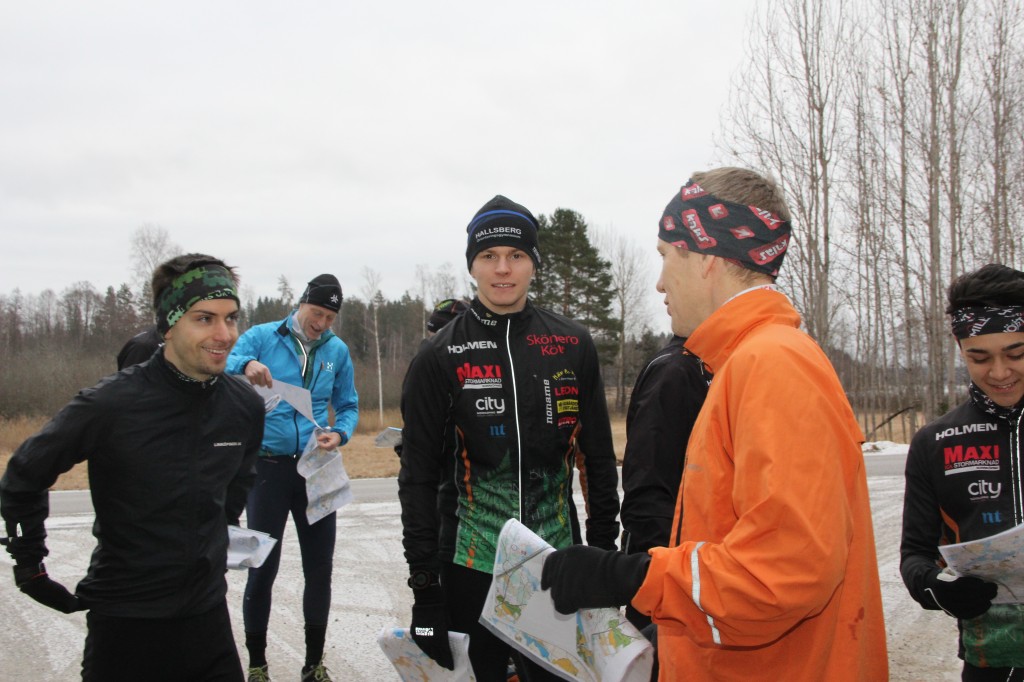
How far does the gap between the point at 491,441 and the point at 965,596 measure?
1.68 meters

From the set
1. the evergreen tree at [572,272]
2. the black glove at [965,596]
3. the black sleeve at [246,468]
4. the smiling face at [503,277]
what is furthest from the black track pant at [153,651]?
the evergreen tree at [572,272]

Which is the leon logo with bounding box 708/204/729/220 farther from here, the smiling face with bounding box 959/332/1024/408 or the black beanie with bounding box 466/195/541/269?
the smiling face with bounding box 959/332/1024/408

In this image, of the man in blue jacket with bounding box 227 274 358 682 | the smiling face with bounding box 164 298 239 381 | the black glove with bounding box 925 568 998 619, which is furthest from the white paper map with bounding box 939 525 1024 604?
the man in blue jacket with bounding box 227 274 358 682

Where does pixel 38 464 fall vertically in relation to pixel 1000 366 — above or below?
below

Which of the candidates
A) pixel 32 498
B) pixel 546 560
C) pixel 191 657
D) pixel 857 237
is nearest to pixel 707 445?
pixel 546 560

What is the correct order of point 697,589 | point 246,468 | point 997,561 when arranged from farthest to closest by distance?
point 246,468 < point 997,561 < point 697,589

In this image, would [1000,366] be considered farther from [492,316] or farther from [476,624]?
[476,624]

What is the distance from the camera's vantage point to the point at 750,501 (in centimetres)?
145

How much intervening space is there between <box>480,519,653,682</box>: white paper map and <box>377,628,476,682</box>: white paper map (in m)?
0.58

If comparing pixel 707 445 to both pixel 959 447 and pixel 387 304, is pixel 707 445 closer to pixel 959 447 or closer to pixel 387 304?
pixel 959 447

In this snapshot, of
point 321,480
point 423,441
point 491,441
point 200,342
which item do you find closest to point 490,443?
point 491,441

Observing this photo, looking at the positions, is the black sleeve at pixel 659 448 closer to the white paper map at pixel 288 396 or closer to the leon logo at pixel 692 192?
the leon logo at pixel 692 192

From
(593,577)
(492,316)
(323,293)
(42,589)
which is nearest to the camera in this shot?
(593,577)

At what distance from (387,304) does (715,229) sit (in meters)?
85.2
